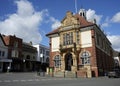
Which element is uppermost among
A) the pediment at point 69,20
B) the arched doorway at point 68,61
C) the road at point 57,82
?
the pediment at point 69,20

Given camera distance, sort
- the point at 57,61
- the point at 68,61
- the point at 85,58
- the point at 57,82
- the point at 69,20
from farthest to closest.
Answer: the point at 57,61, the point at 69,20, the point at 68,61, the point at 85,58, the point at 57,82

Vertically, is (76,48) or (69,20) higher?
(69,20)

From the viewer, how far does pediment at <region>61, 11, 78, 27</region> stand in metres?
40.2

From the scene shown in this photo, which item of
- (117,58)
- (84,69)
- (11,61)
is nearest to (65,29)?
(84,69)

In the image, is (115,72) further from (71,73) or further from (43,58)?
(43,58)

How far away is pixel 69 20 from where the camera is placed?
41000 mm

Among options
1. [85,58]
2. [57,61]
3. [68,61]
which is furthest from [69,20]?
[57,61]

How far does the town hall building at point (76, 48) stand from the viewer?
3602 centimetres

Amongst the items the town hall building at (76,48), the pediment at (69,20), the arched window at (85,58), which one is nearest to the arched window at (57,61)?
the town hall building at (76,48)

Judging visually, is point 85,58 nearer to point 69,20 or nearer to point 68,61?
point 68,61

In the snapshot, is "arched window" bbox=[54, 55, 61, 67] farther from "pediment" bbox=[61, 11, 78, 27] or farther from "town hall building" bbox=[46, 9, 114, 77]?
"pediment" bbox=[61, 11, 78, 27]

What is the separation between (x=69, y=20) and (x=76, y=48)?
23.9 feet

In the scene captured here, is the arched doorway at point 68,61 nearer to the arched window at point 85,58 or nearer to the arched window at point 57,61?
the arched window at point 57,61

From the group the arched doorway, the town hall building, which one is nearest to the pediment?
the town hall building
